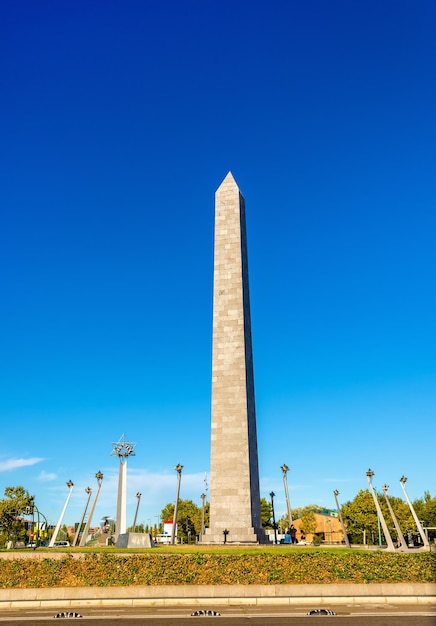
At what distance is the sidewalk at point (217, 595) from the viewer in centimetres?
1994

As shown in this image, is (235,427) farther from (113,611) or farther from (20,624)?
(20,624)

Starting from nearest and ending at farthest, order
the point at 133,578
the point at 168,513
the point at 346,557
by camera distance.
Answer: the point at 133,578
the point at 346,557
the point at 168,513

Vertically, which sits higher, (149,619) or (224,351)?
(224,351)

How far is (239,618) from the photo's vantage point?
16297mm

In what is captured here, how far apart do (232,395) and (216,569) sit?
48.9 feet

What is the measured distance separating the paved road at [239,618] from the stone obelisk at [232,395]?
55.1 feet

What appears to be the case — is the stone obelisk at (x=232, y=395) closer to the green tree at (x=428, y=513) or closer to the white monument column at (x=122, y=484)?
the white monument column at (x=122, y=484)

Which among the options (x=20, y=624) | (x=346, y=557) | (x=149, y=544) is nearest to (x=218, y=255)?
(x=149, y=544)

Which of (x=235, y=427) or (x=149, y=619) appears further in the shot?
(x=235, y=427)

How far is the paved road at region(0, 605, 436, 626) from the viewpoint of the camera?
15504 millimetres

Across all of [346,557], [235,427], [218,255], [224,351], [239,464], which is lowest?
[346,557]

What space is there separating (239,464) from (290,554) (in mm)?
10483

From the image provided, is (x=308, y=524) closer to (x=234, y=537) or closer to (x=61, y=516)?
(x=61, y=516)

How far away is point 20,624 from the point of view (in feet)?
52.9
